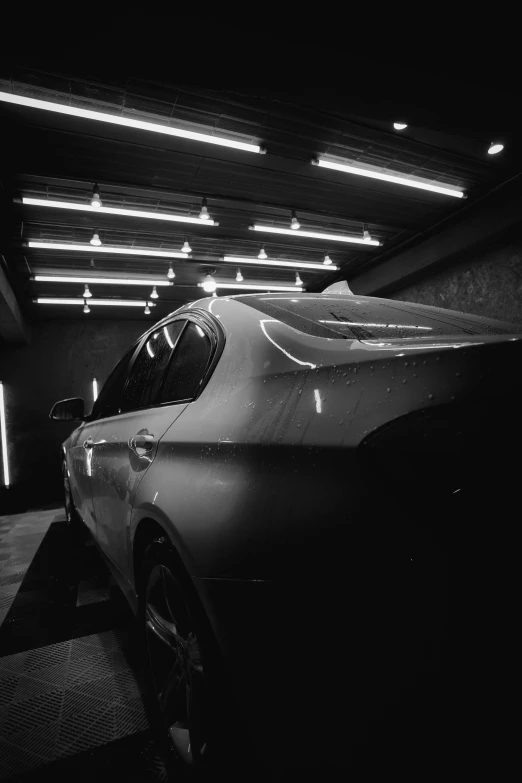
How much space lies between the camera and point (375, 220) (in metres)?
6.96

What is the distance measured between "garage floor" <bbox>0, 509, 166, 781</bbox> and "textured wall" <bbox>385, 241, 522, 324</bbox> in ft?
24.9

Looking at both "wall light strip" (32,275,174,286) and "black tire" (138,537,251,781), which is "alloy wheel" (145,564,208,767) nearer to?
"black tire" (138,537,251,781)

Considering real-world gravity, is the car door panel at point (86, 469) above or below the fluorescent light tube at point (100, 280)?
below

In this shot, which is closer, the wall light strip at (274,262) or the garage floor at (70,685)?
the garage floor at (70,685)

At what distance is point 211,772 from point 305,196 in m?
6.40

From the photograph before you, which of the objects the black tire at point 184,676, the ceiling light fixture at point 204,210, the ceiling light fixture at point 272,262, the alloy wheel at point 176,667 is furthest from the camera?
the ceiling light fixture at point 272,262

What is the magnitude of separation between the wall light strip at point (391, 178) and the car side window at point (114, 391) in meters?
3.91

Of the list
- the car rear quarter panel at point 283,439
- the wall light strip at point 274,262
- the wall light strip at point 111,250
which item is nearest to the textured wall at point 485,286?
the wall light strip at point 274,262

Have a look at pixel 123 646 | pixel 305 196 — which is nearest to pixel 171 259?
pixel 305 196

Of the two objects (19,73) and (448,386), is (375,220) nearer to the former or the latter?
(19,73)

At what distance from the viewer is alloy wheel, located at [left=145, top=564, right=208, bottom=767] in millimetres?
1163

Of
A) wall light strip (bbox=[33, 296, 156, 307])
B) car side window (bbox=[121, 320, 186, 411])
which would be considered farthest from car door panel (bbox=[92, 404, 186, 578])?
wall light strip (bbox=[33, 296, 156, 307])

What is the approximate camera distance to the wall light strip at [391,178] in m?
5.10

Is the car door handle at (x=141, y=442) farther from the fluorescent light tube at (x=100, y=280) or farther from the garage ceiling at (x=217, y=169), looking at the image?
the fluorescent light tube at (x=100, y=280)
